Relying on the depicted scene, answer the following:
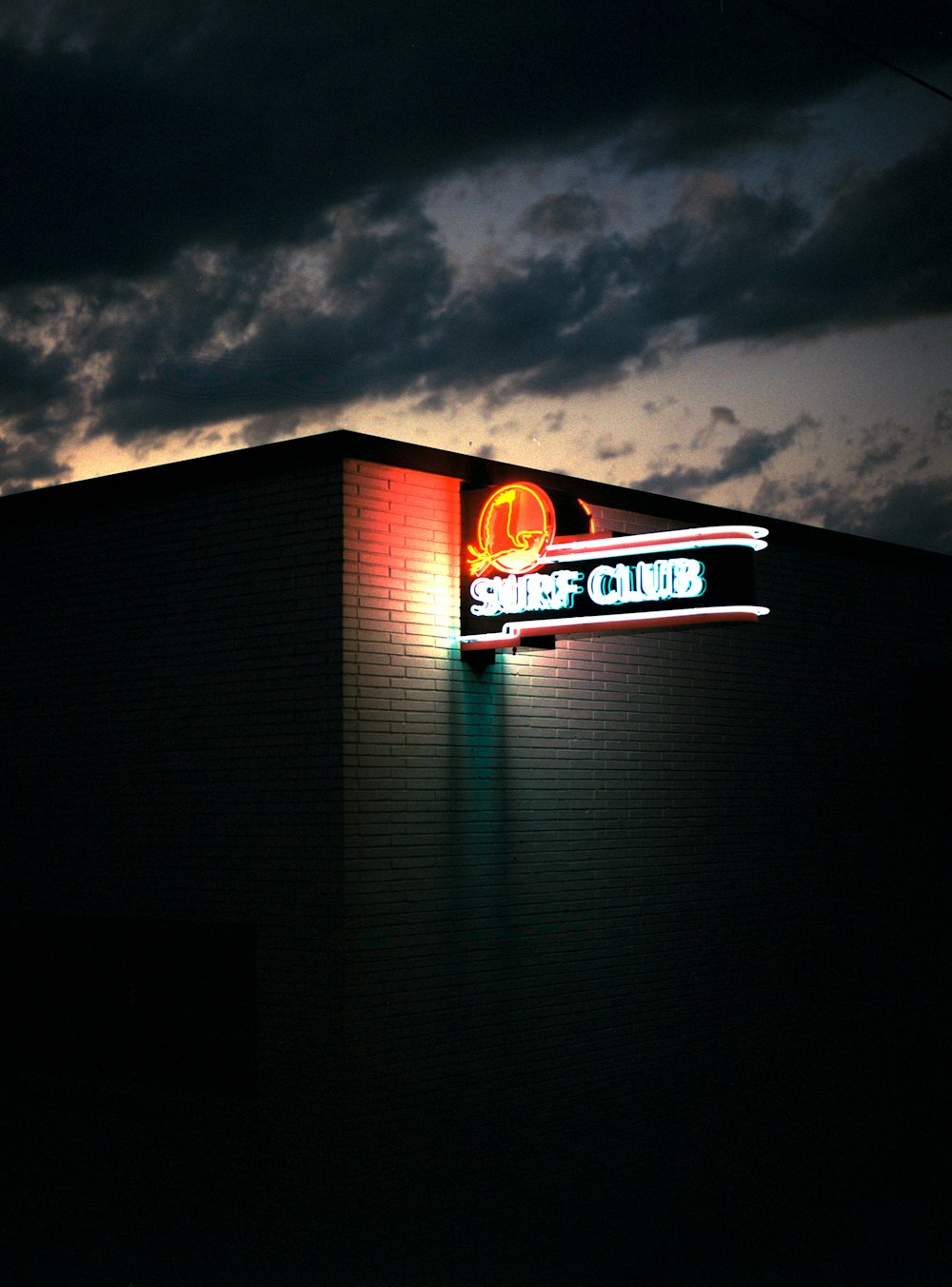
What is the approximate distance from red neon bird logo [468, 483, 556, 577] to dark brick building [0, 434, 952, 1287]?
340 millimetres

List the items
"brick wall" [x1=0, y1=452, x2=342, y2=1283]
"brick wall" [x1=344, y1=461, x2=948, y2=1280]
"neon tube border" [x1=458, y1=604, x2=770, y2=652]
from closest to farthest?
"neon tube border" [x1=458, y1=604, x2=770, y2=652], "brick wall" [x1=0, y1=452, x2=342, y2=1283], "brick wall" [x1=344, y1=461, x2=948, y2=1280]

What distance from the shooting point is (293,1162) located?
8.61 meters

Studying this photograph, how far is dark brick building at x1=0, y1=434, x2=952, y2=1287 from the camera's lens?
877 centimetres

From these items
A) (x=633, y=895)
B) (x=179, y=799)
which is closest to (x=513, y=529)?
(x=179, y=799)

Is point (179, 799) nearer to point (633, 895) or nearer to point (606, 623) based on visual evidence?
point (606, 623)

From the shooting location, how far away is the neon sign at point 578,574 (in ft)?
27.5

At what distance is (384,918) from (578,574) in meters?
2.57

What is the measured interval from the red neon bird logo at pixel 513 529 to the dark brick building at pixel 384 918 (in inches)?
13.4

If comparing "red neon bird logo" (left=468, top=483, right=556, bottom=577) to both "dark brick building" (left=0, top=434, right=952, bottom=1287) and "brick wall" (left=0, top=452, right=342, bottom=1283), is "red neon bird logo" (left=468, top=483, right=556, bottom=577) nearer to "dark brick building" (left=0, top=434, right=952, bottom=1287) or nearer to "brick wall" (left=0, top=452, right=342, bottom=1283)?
"dark brick building" (left=0, top=434, right=952, bottom=1287)

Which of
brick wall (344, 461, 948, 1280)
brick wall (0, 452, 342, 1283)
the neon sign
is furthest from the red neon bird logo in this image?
brick wall (0, 452, 342, 1283)

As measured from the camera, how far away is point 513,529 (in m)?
9.02

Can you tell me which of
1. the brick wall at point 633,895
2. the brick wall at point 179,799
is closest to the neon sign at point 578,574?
the brick wall at point 633,895

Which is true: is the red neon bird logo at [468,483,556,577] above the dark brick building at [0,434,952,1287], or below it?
above

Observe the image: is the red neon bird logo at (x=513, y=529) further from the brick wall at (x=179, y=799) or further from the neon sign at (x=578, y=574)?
the brick wall at (x=179, y=799)
